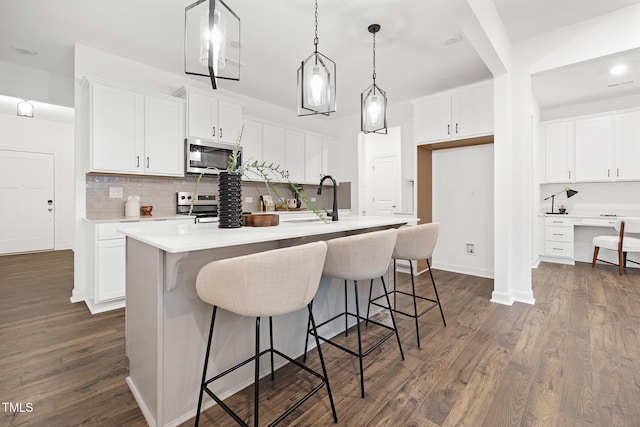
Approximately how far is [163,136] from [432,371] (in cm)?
356

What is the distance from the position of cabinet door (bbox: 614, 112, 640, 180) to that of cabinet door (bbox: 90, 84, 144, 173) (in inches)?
263

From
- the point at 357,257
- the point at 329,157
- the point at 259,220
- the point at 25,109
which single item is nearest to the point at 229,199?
the point at 259,220

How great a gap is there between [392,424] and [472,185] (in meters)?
3.64

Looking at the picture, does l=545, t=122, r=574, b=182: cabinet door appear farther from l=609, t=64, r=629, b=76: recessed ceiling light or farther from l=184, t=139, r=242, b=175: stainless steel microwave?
l=184, t=139, r=242, b=175: stainless steel microwave

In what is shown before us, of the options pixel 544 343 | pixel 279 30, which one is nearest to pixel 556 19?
pixel 279 30

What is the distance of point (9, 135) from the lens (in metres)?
5.52

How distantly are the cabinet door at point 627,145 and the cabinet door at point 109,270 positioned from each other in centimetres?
685

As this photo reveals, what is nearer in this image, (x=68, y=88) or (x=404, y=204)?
(x=68, y=88)

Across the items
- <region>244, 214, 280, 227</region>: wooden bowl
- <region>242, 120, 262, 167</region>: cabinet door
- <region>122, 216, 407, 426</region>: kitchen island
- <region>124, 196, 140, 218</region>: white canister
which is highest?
<region>242, 120, 262, 167</region>: cabinet door

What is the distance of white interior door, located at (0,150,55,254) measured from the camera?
554 cm

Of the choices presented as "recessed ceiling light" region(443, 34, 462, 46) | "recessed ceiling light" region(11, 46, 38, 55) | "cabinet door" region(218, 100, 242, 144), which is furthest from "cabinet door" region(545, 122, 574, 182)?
"recessed ceiling light" region(11, 46, 38, 55)

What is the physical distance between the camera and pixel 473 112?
3.64 metres

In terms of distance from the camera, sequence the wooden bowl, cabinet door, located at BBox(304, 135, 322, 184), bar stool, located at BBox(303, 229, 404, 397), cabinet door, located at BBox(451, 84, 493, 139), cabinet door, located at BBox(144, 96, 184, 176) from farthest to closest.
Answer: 1. cabinet door, located at BBox(304, 135, 322, 184)
2. cabinet door, located at BBox(451, 84, 493, 139)
3. cabinet door, located at BBox(144, 96, 184, 176)
4. the wooden bowl
5. bar stool, located at BBox(303, 229, 404, 397)

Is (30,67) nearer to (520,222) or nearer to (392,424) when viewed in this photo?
(392,424)
